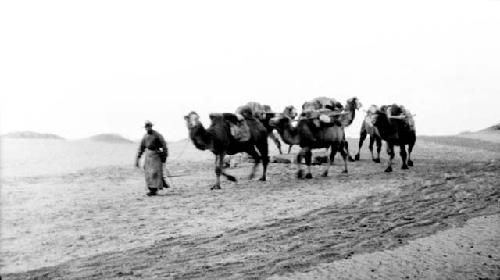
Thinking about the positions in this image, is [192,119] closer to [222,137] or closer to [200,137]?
[200,137]

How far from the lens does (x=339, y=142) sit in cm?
1895

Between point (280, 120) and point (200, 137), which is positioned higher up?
point (280, 120)

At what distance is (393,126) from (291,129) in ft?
10.8

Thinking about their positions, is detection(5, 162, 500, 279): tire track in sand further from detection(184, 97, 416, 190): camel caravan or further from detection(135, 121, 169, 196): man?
detection(135, 121, 169, 196): man

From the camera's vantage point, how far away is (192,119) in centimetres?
1595

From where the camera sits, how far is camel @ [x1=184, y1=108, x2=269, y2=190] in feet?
52.9

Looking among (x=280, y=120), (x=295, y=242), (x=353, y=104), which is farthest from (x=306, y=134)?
(x=295, y=242)

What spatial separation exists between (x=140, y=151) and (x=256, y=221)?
5.33 metres

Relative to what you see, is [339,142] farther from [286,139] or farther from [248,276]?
[248,276]

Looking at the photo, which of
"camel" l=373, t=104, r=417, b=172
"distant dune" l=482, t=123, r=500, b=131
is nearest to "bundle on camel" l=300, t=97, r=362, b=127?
"camel" l=373, t=104, r=417, b=172

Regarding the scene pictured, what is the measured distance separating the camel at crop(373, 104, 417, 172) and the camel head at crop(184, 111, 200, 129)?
5631 millimetres

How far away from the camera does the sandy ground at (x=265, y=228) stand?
27.3 ft

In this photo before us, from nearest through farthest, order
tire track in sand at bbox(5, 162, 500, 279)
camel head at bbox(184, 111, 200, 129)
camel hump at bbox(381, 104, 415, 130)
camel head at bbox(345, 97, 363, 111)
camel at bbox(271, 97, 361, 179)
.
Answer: tire track in sand at bbox(5, 162, 500, 279)
camel head at bbox(184, 111, 200, 129)
camel at bbox(271, 97, 361, 179)
camel hump at bbox(381, 104, 415, 130)
camel head at bbox(345, 97, 363, 111)

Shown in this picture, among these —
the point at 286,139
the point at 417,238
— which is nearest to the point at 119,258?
the point at 417,238
